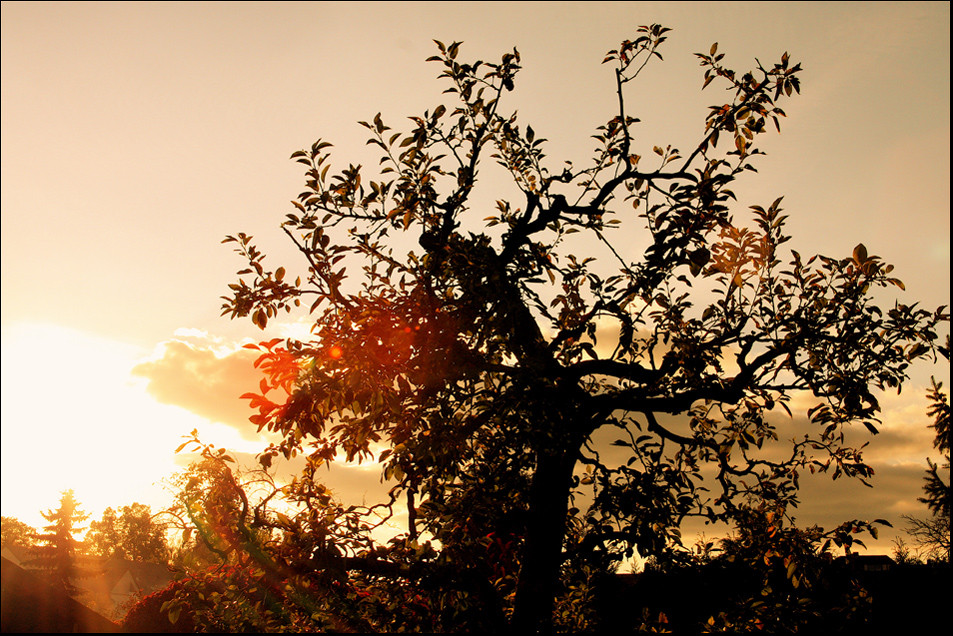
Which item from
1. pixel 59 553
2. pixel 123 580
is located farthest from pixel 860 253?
pixel 123 580

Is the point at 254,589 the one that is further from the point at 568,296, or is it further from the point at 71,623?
the point at 568,296

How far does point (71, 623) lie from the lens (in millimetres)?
3797

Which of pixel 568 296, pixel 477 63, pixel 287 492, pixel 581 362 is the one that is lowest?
pixel 287 492

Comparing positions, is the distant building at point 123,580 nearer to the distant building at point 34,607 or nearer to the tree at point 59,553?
the tree at point 59,553

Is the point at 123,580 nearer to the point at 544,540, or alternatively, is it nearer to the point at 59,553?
the point at 59,553

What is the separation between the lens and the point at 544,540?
22.8 feet

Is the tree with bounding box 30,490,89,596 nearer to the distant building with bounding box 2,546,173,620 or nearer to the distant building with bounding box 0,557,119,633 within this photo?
the distant building with bounding box 2,546,173,620

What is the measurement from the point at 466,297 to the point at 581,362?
184 cm

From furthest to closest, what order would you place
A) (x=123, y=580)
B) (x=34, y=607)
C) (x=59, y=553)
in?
(x=123, y=580) → (x=59, y=553) → (x=34, y=607)

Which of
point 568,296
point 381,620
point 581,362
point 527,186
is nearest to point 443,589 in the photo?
point 381,620

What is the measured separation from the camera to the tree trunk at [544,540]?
6758mm

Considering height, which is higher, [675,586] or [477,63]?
[477,63]

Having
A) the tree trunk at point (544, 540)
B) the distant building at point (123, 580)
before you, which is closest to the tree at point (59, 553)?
the distant building at point (123, 580)

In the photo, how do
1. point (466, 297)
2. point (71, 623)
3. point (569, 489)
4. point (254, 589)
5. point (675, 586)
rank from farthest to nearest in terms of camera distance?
point (675, 586) < point (569, 489) < point (254, 589) < point (466, 297) < point (71, 623)
